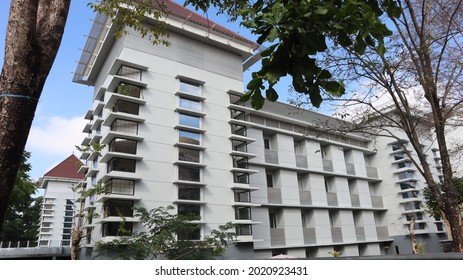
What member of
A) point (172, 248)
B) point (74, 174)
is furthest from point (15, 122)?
point (74, 174)

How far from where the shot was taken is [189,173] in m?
16.5

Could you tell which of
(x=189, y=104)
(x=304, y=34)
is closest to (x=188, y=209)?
(x=189, y=104)

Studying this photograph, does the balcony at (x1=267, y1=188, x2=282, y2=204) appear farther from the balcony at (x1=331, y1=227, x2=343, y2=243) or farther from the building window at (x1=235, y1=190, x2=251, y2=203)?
the balcony at (x1=331, y1=227, x2=343, y2=243)

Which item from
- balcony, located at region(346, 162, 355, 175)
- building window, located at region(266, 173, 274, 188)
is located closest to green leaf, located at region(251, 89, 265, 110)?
building window, located at region(266, 173, 274, 188)

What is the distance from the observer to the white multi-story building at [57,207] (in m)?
27.1

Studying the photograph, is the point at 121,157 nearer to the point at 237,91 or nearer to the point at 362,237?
the point at 237,91

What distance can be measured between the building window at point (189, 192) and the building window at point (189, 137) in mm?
2274

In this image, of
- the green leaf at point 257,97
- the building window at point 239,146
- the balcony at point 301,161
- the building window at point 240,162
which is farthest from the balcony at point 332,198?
the green leaf at point 257,97

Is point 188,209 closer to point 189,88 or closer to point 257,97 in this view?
point 189,88

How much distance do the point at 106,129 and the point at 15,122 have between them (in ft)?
50.4

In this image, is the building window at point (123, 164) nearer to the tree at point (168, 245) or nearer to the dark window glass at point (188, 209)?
the dark window glass at point (188, 209)

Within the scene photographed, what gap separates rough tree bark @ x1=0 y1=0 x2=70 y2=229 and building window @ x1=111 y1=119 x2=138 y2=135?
43.8 feet

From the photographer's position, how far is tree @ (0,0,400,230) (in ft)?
7.63

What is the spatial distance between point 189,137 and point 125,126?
3.15 meters
